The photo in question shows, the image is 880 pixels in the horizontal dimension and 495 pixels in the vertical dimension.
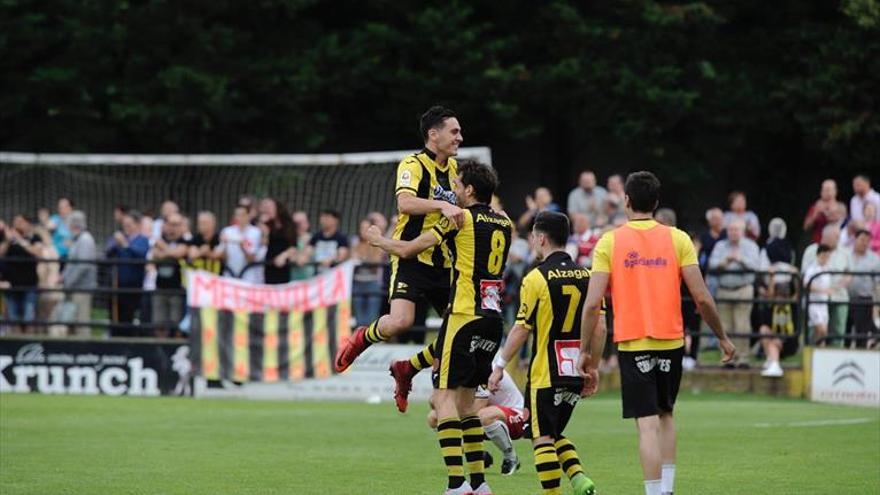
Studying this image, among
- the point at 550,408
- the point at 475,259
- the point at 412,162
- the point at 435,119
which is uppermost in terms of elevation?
the point at 435,119

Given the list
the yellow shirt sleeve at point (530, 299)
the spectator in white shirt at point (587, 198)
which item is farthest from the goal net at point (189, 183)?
the yellow shirt sleeve at point (530, 299)

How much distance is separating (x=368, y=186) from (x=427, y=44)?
1089cm

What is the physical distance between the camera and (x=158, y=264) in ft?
77.0

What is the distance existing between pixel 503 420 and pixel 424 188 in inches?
94.3

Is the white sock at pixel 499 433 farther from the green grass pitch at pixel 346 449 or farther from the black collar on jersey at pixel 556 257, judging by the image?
the black collar on jersey at pixel 556 257

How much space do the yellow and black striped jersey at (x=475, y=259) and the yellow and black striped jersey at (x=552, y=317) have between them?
1.23 feet

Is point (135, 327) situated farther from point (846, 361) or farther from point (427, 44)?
point (427, 44)

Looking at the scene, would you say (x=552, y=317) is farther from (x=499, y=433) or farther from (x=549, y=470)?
(x=499, y=433)

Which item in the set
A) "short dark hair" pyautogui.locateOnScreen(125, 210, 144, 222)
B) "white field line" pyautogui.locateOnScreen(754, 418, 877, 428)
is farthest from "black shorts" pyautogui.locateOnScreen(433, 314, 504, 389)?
"short dark hair" pyautogui.locateOnScreen(125, 210, 144, 222)

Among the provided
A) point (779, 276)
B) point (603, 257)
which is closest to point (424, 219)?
point (603, 257)

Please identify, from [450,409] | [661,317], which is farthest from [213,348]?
[661,317]

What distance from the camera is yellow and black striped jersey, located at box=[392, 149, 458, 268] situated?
12.2 meters

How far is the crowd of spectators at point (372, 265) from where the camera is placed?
22.7 meters

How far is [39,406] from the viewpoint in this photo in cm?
2012
